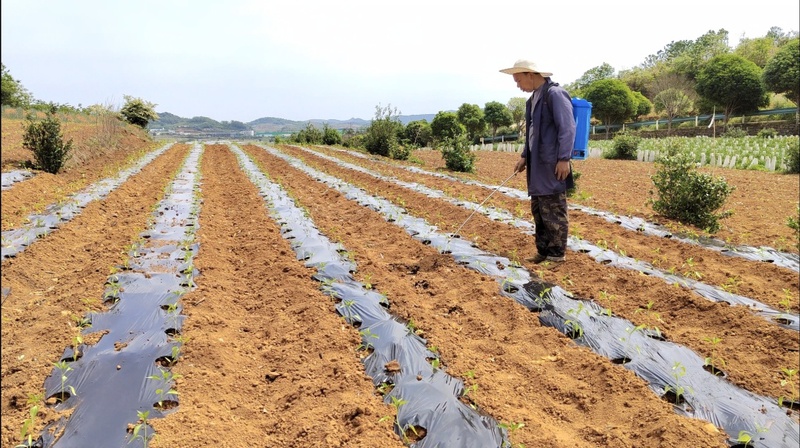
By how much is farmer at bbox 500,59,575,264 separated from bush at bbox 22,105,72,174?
29.4 ft

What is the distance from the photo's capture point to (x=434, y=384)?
2531 mm

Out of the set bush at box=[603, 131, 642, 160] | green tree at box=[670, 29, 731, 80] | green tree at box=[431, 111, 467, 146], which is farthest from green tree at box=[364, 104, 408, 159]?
green tree at box=[670, 29, 731, 80]

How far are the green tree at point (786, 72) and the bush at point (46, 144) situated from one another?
30.3m

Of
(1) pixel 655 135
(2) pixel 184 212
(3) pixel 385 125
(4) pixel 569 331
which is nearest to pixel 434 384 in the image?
(4) pixel 569 331

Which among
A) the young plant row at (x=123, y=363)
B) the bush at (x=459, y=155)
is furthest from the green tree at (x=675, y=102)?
the young plant row at (x=123, y=363)

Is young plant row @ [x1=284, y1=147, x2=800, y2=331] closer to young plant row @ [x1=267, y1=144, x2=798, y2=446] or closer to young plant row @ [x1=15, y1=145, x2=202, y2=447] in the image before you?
young plant row @ [x1=267, y1=144, x2=798, y2=446]

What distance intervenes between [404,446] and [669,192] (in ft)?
19.6

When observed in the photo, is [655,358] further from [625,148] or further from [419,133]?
[419,133]

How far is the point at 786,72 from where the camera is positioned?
2348 cm

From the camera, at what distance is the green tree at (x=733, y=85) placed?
27250 millimetres

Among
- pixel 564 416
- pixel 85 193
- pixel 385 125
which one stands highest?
pixel 385 125

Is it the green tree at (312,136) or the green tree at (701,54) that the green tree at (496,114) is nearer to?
the green tree at (701,54)

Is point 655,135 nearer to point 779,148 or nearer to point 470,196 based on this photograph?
point 779,148

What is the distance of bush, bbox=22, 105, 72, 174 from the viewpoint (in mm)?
8797
